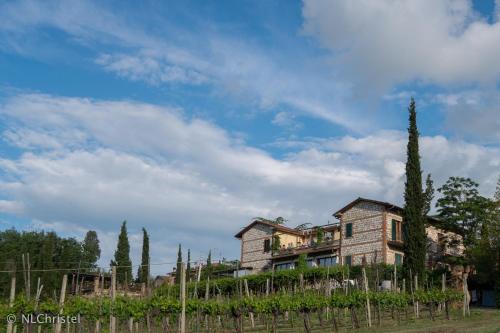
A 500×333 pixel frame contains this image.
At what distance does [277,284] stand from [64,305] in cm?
2210

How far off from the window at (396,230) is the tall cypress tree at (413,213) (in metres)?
6.33

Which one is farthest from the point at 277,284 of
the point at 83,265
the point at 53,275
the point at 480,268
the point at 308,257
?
the point at 83,265

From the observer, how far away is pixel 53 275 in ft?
162

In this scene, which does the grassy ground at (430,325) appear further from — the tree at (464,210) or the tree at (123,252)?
the tree at (123,252)

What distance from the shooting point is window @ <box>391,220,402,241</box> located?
1720 inches

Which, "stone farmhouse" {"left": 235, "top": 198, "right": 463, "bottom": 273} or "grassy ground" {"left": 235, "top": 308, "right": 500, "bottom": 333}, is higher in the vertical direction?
"stone farmhouse" {"left": 235, "top": 198, "right": 463, "bottom": 273}

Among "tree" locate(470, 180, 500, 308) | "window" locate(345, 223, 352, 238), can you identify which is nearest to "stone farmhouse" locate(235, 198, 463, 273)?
"window" locate(345, 223, 352, 238)

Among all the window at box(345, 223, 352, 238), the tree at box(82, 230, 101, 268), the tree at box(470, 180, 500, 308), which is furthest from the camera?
the tree at box(82, 230, 101, 268)

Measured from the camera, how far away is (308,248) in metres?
48.2

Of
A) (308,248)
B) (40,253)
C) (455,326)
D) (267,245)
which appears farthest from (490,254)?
(40,253)

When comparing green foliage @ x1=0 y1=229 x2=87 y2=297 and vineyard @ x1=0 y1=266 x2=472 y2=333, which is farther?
green foliage @ x1=0 y1=229 x2=87 y2=297

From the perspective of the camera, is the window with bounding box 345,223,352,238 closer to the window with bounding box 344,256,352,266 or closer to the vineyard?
the window with bounding box 344,256,352,266

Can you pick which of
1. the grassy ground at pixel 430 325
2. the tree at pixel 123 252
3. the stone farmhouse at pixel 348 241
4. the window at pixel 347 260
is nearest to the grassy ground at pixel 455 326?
the grassy ground at pixel 430 325

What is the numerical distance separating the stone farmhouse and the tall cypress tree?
4.61 metres
